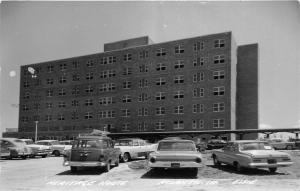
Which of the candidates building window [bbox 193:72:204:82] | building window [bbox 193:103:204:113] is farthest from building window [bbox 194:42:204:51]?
building window [bbox 193:103:204:113]

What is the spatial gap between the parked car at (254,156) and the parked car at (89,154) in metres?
5.58

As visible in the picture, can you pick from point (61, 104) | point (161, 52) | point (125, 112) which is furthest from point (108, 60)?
point (61, 104)

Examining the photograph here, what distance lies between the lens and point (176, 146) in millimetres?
15867

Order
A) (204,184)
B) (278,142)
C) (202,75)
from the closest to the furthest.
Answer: (204,184)
(278,142)
(202,75)

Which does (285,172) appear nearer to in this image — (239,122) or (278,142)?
(278,142)

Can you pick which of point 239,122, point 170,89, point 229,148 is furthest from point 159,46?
point 229,148

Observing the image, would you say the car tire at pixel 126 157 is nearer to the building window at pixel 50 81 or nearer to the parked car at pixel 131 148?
the parked car at pixel 131 148

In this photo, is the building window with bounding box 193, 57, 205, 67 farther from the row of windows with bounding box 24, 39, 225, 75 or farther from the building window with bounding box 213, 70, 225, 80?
the building window with bounding box 213, 70, 225, 80

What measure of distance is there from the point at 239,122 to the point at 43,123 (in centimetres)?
→ 3705

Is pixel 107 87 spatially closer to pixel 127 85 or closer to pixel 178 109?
pixel 127 85

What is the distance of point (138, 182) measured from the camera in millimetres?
13367

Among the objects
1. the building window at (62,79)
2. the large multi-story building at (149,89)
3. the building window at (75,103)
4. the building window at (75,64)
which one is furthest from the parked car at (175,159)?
the building window at (62,79)

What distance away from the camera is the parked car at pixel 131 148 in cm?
2337

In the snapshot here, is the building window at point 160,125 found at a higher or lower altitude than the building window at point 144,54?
lower
